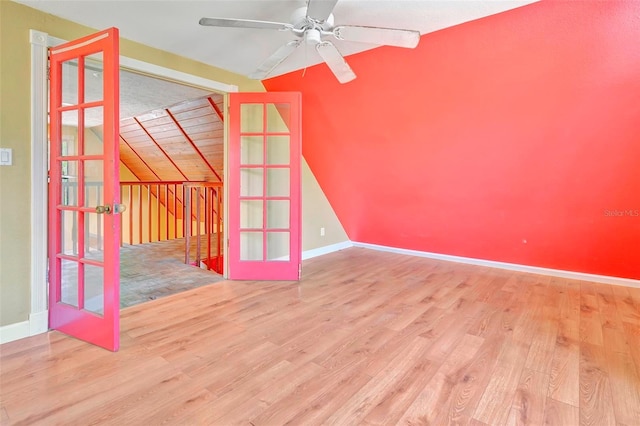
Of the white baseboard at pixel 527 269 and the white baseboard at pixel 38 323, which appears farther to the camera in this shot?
the white baseboard at pixel 527 269

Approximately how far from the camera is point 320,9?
1.75m

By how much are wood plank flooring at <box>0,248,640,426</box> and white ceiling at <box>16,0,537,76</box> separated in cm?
227

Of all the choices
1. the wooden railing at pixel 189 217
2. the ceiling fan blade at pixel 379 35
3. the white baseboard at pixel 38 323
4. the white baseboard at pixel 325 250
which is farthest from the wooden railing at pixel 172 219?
the ceiling fan blade at pixel 379 35

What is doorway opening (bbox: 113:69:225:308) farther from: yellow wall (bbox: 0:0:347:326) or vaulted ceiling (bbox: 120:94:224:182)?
yellow wall (bbox: 0:0:347:326)

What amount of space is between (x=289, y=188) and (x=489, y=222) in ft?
8.10

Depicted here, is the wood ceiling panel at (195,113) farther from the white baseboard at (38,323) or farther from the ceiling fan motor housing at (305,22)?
the white baseboard at (38,323)

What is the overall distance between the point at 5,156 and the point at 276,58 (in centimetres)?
191

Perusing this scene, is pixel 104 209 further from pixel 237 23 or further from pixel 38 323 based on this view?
pixel 237 23

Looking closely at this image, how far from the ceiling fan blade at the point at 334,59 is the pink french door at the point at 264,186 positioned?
3.03 ft

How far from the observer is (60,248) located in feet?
7.55

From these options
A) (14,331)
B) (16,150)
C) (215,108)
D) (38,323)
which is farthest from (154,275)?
(215,108)

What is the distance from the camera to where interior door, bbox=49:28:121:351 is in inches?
78.4

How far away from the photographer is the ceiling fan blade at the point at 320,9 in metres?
1.67

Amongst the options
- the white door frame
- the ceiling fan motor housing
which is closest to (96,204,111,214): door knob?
the white door frame
